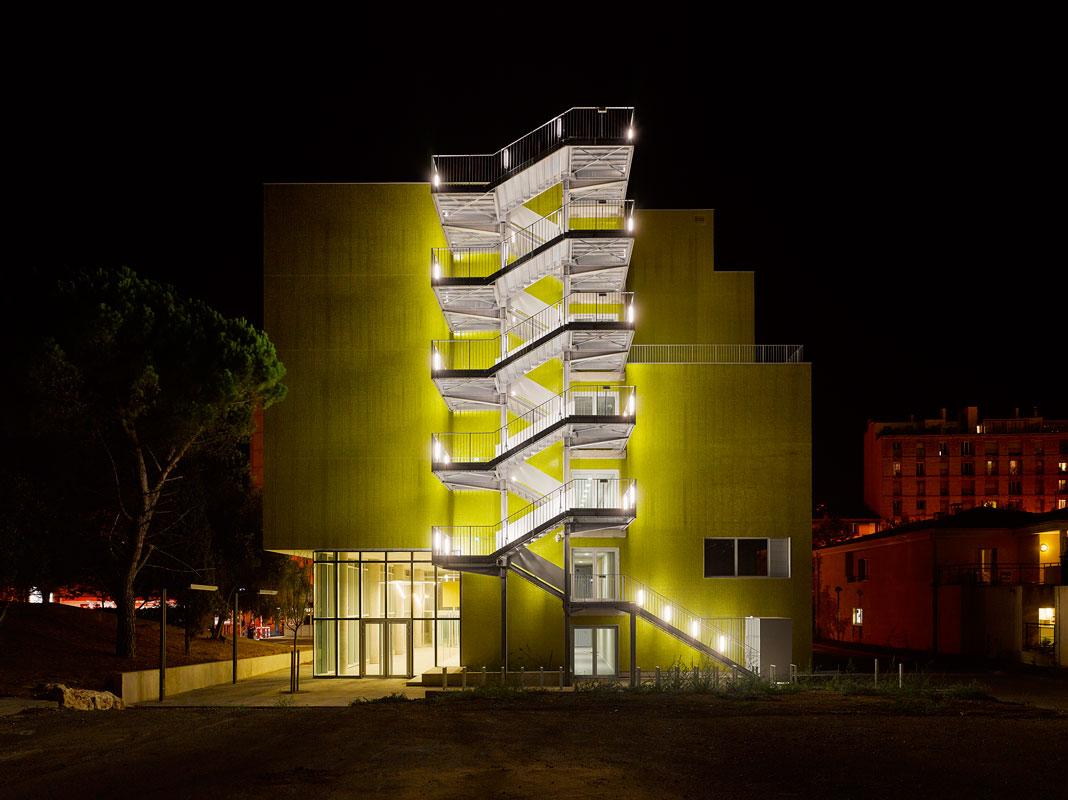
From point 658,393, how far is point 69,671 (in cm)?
1996

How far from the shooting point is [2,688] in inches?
947

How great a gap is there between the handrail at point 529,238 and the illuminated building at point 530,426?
3.1 inches

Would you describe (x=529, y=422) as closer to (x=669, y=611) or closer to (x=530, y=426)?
(x=530, y=426)

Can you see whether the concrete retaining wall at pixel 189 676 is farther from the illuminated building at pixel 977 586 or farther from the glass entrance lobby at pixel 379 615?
the illuminated building at pixel 977 586

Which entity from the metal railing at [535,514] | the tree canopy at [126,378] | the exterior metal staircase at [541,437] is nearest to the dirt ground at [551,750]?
the metal railing at [535,514]

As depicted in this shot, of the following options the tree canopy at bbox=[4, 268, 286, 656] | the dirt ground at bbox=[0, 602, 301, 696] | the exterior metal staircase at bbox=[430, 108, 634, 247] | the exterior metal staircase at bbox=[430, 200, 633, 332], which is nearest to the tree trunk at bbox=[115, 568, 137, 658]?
the tree canopy at bbox=[4, 268, 286, 656]

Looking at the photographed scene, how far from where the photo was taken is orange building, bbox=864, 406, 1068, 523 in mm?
110812

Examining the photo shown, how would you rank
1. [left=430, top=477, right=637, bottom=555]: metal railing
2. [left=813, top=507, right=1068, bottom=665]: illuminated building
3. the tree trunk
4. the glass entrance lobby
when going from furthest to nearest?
[left=813, top=507, right=1068, bottom=665]: illuminated building, the glass entrance lobby, the tree trunk, [left=430, top=477, right=637, bottom=555]: metal railing

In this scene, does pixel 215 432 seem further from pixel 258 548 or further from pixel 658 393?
pixel 658 393

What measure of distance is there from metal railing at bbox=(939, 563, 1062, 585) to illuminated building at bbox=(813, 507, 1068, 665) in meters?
0.05

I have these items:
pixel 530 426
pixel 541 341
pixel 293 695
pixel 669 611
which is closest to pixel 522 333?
pixel 541 341

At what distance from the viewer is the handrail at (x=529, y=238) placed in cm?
3098

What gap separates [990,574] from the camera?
45.3 metres

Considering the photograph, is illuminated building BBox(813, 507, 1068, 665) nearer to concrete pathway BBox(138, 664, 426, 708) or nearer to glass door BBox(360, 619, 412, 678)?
glass door BBox(360, 619, 412, 678)
